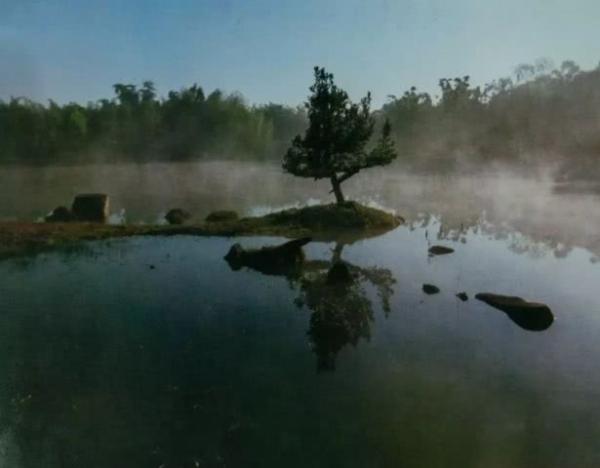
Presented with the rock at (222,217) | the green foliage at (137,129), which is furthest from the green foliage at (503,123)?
the rock at (222,217)

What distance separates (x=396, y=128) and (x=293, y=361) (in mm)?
136942

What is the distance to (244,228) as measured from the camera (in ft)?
105

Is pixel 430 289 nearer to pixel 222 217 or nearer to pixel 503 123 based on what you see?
pixel 222 217

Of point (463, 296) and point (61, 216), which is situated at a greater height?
point (463, 296)

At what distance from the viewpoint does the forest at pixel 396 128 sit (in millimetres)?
99688

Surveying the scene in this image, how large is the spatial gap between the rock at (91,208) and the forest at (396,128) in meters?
65.0

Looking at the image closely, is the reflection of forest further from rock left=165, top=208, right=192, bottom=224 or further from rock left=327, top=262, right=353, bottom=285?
rock left=165, top=208, right=192, bottom=224

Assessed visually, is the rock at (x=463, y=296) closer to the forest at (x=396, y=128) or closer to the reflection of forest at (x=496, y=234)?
the reflection of forest at (x=496, y=234)

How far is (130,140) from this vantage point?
12462 centimetres

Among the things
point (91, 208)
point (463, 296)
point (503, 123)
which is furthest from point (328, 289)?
point (503, 123)

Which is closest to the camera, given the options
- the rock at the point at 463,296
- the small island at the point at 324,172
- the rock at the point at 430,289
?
the rock at the point at 463,296

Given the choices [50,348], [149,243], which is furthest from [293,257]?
[50,348]

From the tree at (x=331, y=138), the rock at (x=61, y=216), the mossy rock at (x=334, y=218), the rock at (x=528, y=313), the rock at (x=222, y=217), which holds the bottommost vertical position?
the rock at (x=61, y=216)

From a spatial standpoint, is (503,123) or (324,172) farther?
(503,123)
